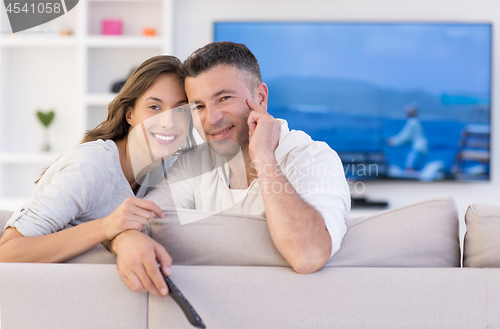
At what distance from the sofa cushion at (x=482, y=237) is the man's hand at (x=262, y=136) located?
0.46 metres

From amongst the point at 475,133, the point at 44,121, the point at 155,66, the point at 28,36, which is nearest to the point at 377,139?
the point at 475,133

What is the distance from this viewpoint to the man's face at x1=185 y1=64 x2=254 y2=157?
1.32m

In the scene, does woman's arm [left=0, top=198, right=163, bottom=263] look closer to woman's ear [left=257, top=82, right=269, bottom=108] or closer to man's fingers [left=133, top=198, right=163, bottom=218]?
man's fingers [left=133, top=198, right=163, bottom=218]

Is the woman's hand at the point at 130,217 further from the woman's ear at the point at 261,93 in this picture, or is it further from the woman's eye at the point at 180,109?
the woman's ear at the point at 261,93

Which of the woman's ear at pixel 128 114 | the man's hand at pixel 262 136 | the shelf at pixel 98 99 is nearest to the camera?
the man's hand at pixel 262 136

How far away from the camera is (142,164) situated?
54.9 inches

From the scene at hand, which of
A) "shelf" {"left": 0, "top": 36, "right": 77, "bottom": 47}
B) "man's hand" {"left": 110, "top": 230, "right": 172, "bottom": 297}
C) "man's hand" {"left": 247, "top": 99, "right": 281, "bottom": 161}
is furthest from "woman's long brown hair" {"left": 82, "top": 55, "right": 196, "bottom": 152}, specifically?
"shelf" {"left": 0, "top": 36, "right": 77, "bottom": 47}

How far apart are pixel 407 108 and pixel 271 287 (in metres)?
3.03

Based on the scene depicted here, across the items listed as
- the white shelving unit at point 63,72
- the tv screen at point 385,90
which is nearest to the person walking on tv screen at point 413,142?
the tv screen at point 385,90

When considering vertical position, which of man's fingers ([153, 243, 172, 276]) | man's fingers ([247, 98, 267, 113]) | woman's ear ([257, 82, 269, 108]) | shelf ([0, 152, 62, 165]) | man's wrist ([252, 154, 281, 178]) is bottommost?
shelf ([0, 152, 62, 165])

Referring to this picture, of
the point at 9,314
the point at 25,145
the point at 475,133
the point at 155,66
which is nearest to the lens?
the point at 9,314

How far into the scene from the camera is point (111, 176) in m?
1.12

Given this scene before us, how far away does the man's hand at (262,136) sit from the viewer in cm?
103

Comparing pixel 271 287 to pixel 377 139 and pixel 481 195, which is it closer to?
pixel 377 139
